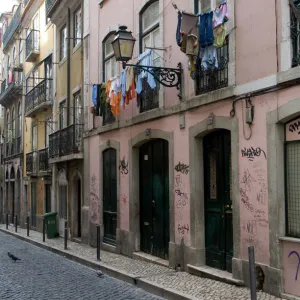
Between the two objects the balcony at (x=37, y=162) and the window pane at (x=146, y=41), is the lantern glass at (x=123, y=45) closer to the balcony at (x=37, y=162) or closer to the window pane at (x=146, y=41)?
the window pane at (x=146, y=41)

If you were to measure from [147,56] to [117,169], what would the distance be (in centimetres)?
391

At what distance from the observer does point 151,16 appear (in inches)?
491

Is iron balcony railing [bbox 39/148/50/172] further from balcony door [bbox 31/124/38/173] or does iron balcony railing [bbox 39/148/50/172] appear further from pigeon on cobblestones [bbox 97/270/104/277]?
pigeon on cobblestones [bbox 97/270/104/277]

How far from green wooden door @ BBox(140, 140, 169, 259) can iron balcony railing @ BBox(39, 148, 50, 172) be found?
10164 millimetres

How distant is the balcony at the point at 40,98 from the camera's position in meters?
21.9

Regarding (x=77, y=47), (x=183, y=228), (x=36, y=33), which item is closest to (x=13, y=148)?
(x=36, y=33)

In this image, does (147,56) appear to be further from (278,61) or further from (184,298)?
(184,298)

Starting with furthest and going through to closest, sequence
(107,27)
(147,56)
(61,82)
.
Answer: (61,82) → (107,27) → (147,56)

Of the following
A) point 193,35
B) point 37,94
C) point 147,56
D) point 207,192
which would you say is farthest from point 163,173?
point 37,94

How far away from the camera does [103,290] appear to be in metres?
9.46

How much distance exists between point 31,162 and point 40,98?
3.87m

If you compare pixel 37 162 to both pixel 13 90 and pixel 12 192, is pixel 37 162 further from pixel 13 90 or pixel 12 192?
pixel 12 192

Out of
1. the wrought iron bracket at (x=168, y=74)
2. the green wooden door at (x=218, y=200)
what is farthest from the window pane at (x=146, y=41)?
the green wooden door at (x=218, y=200)

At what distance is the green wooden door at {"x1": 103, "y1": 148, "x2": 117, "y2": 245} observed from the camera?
47.4 feet
